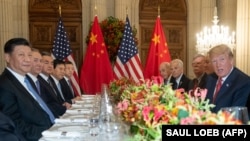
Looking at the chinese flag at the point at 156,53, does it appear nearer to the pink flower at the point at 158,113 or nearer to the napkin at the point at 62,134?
the napkin at the point at 62,134

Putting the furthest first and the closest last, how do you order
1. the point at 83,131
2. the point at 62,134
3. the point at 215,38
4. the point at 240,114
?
the point at 215,38 → the point at 83,131 → the point at 62,134 → the point at 240,114

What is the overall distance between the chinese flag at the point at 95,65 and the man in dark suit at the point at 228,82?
4.49 meters

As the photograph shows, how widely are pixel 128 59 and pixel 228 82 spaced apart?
14.6ft

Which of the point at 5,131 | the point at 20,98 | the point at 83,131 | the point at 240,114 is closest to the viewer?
the point at 240,114

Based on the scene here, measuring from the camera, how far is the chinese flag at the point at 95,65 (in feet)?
24.6

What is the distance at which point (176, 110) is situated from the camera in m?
1.47

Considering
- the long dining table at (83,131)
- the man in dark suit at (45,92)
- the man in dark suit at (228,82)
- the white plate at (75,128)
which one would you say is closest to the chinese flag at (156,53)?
the man in dark suit at (45,92)

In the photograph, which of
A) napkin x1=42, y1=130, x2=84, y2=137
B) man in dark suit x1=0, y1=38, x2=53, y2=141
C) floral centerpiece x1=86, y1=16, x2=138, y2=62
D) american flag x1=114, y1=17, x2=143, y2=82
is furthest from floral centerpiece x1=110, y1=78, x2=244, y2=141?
floral centerpiece x1=86, y1=16, x2=138, y2=62

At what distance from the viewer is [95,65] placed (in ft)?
24.9

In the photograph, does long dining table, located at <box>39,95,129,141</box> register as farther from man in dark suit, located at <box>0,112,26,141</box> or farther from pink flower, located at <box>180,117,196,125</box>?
pink flower, located at <box>180,117,196,125</box>

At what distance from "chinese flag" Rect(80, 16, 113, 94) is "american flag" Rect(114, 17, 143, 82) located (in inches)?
9.3

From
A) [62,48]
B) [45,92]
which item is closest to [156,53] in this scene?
[62,48]

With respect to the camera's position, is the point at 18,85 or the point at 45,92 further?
the point at 45,92

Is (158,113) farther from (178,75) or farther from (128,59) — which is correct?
(128,59)
